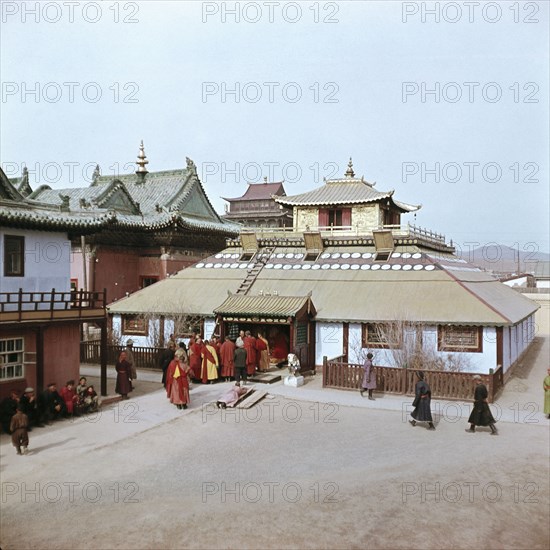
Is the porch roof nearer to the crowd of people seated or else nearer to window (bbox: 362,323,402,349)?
window (bbox: 362,323,402,349)

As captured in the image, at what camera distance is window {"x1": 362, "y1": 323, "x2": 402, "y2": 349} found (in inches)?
910

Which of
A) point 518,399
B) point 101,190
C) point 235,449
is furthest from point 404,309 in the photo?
point 101,190

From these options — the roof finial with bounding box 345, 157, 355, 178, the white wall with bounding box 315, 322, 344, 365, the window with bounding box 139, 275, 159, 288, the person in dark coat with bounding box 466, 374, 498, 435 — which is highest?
the roof finial with bounding box 345, 157, 355, 178

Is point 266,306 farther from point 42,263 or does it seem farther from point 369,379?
point 42,263

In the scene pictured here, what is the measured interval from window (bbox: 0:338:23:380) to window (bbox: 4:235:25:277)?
2.07 meters

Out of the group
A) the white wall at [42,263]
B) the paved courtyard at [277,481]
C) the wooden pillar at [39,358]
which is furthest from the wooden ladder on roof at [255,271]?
the wooden pillar at [39,358]

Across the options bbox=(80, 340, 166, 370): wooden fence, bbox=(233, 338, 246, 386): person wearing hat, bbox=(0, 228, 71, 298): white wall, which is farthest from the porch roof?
bbox=(0, 228, 71, 298): white wall

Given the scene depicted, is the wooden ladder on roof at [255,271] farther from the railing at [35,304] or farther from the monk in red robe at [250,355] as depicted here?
the railing at [35,304]

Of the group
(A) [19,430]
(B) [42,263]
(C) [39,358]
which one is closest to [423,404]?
(A) [19,430]

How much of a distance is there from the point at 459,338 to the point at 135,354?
1390 cm

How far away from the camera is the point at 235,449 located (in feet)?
46.3

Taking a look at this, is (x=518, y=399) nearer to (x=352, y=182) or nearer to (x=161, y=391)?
(x=161, y=391)

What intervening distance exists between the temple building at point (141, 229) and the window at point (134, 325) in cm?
523

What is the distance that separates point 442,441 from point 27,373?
12.2 metres
